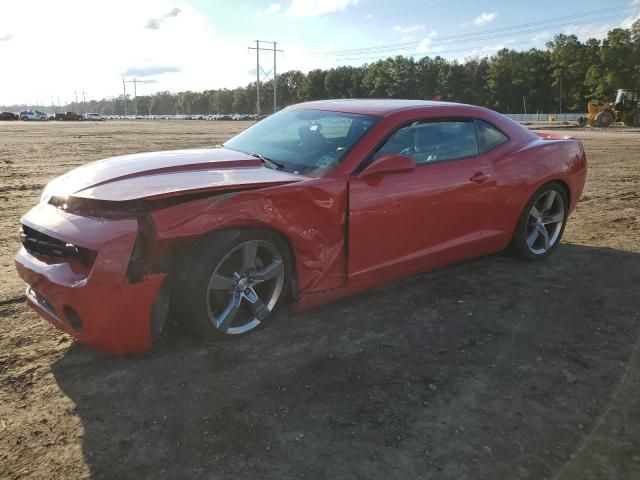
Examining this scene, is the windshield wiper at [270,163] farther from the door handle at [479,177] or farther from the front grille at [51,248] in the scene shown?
the door handle at [479,177]

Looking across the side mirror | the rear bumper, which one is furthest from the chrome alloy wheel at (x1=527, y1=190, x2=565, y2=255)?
the rear bumper

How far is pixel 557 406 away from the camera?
2.56 m

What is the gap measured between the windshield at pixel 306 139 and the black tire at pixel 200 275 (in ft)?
2.46

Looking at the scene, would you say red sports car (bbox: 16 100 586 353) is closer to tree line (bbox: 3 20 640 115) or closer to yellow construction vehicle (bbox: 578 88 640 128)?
yellow construction vehicle (bbox: 578 88 640 128)

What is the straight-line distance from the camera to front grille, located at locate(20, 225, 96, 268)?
2.64 metres

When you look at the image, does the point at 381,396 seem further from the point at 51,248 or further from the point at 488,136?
the point at 488,136

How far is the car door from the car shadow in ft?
1.28

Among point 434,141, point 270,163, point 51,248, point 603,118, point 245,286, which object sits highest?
point 603,118

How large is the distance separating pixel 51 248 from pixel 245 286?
1.07 m

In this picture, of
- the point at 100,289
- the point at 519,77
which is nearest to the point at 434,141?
the point at 100,289

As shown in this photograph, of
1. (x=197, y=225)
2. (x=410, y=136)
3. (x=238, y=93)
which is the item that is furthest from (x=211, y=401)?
(x=238, y=93)

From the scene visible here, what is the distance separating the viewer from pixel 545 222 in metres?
4.92

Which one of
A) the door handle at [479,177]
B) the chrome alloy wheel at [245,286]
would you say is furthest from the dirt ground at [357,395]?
the door handle at [479,177]

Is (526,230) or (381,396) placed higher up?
(526,230)
